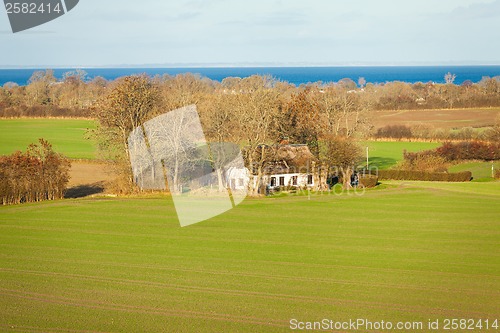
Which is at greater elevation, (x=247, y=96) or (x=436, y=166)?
(x=247, y=96)

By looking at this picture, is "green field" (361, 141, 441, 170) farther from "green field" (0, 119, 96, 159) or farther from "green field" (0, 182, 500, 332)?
"green field" (0, 119, 96, 159)

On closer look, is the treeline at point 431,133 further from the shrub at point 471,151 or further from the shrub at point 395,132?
the shrub at point 471,151

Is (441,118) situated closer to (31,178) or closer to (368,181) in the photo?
(368,181)

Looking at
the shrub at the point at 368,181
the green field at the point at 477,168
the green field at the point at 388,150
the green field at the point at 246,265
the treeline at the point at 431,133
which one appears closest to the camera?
the green field at the point at 246,265

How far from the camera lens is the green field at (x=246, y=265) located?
60.8ft

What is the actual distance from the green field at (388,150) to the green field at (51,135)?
1021 inches

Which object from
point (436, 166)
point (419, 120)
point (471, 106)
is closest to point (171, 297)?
point (436, 166)

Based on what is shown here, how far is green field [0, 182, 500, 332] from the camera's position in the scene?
18.5 m

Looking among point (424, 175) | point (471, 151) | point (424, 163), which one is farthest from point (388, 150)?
point (424, 175)

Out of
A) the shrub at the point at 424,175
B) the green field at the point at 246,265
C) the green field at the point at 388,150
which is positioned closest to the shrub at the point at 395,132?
the green field at the point at 388,150

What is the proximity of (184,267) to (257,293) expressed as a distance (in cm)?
462

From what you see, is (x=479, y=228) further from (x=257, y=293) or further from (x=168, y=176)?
(x=168, y=176)

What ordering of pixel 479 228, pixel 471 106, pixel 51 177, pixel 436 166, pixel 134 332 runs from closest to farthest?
pixel 134 332 → pixel 479 228 → pixel 51 177 → pixel 436 166 → pixel 471 106

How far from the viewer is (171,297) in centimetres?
2027
